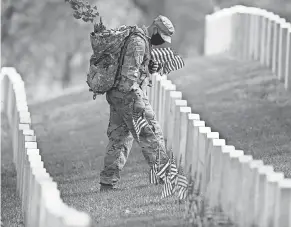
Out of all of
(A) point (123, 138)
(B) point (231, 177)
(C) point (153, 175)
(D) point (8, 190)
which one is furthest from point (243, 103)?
(B) point (231, 177)

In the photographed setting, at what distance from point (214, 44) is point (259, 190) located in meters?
15.5

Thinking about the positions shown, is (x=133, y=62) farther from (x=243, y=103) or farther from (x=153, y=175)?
(x=243, y=103)

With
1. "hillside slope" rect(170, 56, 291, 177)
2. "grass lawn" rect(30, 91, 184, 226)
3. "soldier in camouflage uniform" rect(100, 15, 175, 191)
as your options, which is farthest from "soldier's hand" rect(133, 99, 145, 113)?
"hillside slope" rect(170, 56, 291, 177)

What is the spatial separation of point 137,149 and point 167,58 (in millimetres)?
2418

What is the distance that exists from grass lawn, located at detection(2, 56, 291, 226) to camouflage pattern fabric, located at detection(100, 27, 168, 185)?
30cm

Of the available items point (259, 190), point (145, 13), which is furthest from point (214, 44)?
point (145, 13)

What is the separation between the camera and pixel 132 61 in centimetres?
1253

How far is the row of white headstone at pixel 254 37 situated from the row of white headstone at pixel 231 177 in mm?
4619

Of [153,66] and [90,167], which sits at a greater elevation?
[153,66]

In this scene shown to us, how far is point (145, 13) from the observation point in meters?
45.7

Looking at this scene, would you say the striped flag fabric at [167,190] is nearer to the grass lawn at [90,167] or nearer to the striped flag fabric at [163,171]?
the grass lawn at [90,167]

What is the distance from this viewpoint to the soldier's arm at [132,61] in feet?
41.1

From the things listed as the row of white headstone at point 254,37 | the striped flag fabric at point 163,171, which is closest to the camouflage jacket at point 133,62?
the striped flag fabric at point 163,171

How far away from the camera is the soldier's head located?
12.8 m
